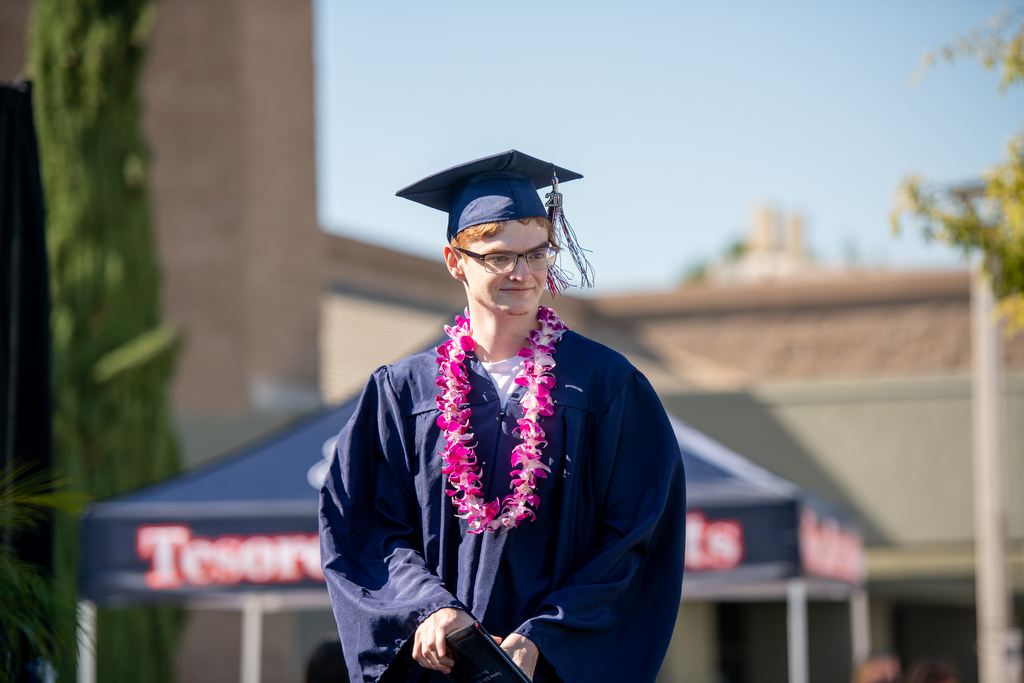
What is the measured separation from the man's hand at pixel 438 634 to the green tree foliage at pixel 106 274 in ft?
25.2

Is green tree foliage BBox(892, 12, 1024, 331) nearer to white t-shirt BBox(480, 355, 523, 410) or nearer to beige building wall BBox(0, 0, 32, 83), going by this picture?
white t-shirt BBox(480, 355, 523, 410)

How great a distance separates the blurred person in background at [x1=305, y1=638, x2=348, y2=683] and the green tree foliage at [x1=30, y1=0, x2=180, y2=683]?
6.12 meters

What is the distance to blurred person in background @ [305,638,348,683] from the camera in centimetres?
382

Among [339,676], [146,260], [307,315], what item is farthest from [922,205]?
[307,315]

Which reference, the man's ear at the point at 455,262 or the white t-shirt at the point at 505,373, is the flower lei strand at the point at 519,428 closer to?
the white t-shirt at the point at 505,373

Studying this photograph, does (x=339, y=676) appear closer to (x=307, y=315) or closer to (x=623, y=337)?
(x=307, y=315)

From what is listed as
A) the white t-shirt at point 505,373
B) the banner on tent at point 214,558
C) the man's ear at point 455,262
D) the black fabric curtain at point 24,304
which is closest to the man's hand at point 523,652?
the white t-shirt at point 505,373

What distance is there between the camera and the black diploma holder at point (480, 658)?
2.32m

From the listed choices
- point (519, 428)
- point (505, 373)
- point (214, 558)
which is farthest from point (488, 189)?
point (214, 558)

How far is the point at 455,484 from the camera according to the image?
2.58 m

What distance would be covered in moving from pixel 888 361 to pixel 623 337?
13.1 ft

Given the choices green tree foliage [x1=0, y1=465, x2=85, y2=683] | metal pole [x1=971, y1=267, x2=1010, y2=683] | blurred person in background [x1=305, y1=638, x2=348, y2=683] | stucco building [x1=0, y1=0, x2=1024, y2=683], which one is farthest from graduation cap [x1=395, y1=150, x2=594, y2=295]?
stucco building [x1=0, y1=0, x2=1024, y2=683]

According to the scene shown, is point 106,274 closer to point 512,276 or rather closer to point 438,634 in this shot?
point 512,276

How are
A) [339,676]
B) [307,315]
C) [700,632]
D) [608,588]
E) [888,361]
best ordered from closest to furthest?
[608,588], [339,676], [307,315], [700,632], [888,361]
